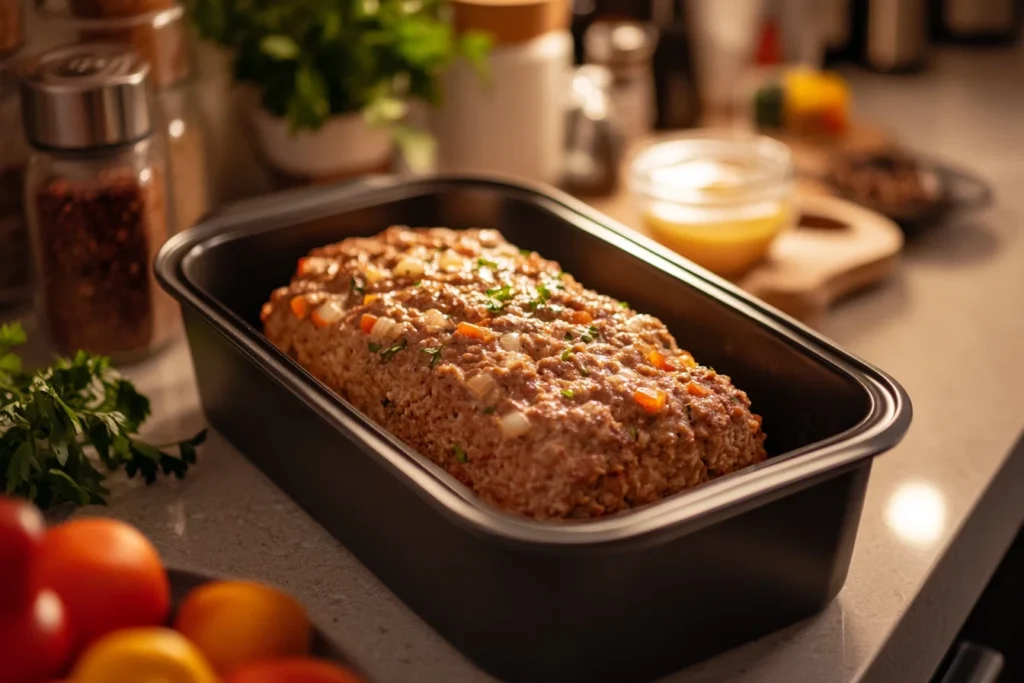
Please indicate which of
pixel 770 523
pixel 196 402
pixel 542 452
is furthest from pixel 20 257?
pixel 770 523

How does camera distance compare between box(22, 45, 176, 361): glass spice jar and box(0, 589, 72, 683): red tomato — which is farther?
box(22, 45, 176, 361): glass spice jar

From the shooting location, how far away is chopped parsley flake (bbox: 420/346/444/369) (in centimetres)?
106

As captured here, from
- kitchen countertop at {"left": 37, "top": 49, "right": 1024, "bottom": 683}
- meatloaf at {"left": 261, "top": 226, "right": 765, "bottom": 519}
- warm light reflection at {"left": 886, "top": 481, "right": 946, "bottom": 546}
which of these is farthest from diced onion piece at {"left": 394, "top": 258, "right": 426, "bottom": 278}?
warm light reflection at {"left": 886, "top": 481, "right": 946, "bottom": 546}

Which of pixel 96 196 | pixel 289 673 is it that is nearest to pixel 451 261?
pixel 96 196

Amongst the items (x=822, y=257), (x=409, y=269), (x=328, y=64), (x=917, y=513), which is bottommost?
(x=917, y=513)

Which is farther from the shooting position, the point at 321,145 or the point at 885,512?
the point at 321,145

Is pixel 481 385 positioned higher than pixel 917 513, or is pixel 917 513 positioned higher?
pixel 481 385

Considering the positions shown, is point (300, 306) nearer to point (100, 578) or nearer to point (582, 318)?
point (582, 318)

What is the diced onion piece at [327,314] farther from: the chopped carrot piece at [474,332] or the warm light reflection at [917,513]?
the warm light reflection at [917,513]

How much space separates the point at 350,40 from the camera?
155 cm

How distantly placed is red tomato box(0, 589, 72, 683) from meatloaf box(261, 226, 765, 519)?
361 mm

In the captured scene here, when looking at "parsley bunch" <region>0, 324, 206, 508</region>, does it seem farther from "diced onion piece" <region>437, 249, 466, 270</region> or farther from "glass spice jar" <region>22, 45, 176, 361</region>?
"diced onion piece" <region>437, 249, 466, 270</region>

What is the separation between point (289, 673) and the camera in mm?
687

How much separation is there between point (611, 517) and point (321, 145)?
0.91 meters
